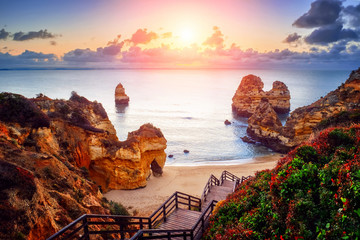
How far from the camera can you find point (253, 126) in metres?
47.8

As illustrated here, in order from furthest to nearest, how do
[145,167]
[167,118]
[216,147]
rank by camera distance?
1. [167,118]
2. [216,147]
3. [145,167]

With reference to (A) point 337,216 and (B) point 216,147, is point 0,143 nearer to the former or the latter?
(A) point 337,216

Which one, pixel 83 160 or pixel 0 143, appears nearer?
pixel 0 143

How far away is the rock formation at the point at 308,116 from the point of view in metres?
32.3

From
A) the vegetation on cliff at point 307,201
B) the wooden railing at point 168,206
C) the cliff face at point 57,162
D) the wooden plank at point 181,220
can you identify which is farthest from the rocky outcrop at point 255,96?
the vegetation on cliff at point 307,201

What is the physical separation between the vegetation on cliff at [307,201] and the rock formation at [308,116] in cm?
2301

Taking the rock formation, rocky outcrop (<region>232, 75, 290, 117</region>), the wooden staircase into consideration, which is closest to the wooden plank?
the wooden staircase

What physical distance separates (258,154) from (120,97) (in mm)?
→ 70286

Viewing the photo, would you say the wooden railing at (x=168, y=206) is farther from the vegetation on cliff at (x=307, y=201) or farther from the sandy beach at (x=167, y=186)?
the sandy beach at (x=167, y=186)

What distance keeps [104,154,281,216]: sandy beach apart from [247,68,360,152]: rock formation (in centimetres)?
528

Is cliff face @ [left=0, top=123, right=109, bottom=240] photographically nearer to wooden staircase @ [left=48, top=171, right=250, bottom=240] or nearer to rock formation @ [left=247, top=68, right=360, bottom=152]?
wooden staircase @ [left=48, top=171, right=250, bottom=240]

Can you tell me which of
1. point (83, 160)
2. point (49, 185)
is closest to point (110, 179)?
point (83, 160)

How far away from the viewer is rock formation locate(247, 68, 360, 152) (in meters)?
32.3

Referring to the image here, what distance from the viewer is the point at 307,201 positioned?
6.50 meters
